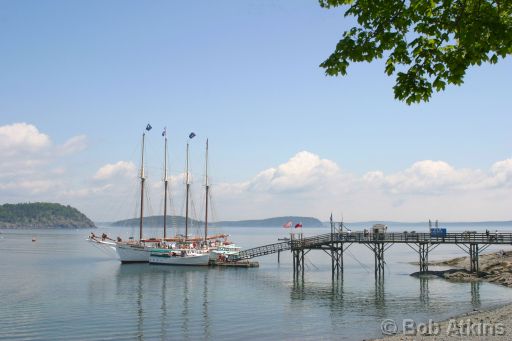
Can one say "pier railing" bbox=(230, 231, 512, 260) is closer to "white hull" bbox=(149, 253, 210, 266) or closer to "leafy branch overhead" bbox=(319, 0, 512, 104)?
"white hull" bbox=(149, 253, 210, 266)

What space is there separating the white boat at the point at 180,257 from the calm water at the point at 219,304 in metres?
9.82

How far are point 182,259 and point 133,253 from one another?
11284 mm

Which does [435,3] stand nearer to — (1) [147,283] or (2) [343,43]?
(2) [343,43]

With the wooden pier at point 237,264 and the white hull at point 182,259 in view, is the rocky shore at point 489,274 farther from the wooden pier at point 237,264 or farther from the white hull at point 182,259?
the white hull at point 182,259

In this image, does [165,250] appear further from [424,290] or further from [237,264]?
[424,290]

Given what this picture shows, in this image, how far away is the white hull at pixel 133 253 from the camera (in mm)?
82375

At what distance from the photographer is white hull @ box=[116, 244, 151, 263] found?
8238cm

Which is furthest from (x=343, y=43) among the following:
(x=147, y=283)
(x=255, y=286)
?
(x=147, y=283)

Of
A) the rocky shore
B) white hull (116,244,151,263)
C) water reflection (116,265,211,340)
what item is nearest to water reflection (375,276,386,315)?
the rocky shore

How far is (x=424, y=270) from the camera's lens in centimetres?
5941

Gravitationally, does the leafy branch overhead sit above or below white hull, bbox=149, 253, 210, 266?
above

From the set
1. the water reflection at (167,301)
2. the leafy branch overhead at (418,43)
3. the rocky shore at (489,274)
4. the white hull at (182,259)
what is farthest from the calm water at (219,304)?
the leafy branch overhead at (418,43)

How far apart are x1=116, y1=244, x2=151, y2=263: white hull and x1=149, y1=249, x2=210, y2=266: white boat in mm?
3165

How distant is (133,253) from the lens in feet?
271
